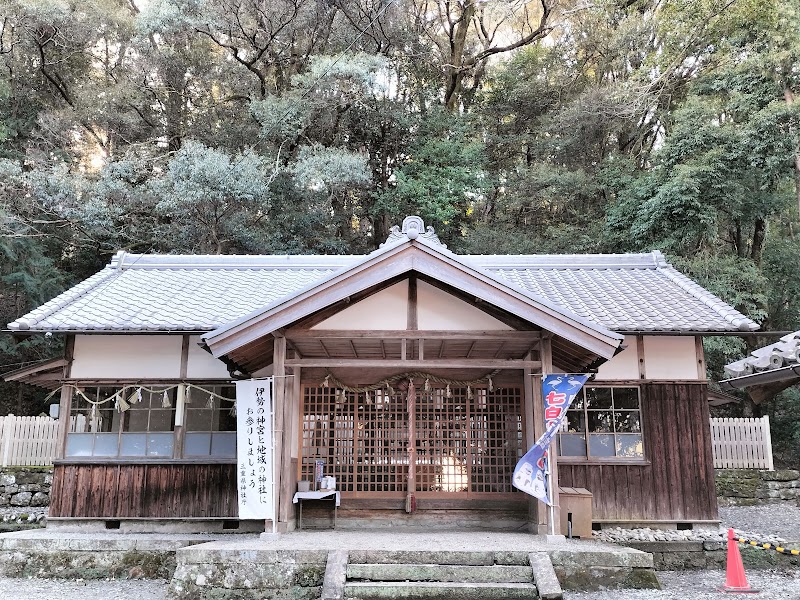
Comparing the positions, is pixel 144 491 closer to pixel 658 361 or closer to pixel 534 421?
pixel 534 421

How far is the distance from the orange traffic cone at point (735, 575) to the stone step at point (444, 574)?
9.96 feet

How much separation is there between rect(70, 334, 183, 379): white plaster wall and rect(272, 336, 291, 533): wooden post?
313cm

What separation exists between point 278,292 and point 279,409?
4.02 meters

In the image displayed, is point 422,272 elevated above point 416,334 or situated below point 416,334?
above

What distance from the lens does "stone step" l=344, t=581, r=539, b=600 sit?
6898 mm

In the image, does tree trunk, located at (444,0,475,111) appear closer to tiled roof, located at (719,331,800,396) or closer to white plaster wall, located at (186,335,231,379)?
white plaster wall, located at (186,335,231,379)

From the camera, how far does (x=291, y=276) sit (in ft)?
44.7

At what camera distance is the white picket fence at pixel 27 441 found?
15.3m

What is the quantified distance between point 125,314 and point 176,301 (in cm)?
102

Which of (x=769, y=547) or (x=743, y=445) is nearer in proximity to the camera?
(x=769, y=547)

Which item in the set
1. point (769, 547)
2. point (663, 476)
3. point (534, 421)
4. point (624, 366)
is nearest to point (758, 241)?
point (624, 366)

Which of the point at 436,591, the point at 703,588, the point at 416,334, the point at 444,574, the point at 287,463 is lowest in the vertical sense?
the point at 703,588

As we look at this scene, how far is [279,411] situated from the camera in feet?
29.0

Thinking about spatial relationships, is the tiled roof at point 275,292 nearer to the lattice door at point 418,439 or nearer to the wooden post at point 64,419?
the wooden post at point 64,419
